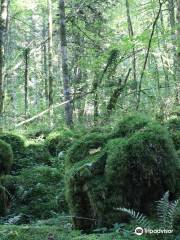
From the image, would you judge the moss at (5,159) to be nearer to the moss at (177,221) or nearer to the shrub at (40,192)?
the shrub at (40,192)

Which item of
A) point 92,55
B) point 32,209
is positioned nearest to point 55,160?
point 32,209

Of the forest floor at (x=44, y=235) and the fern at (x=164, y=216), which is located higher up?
the fern at (x=164, y=216)

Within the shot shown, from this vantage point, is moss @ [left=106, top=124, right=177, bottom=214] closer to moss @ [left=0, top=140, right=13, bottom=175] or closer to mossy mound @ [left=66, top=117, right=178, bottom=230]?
mossy mound @ [left=66, top=117, right=178, bottom=230]

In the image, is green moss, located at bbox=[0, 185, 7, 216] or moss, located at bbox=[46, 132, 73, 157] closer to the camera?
green moss, located at bbox=[0, 185, 7, 216]

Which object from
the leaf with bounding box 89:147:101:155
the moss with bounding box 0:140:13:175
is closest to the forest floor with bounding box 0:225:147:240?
the leaf with bounding box 89:147:101:155

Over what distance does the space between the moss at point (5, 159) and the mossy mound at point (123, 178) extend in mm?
3643

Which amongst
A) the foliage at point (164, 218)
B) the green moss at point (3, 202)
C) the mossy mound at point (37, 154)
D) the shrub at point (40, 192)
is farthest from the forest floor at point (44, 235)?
the mossy mound at point (37, 154)

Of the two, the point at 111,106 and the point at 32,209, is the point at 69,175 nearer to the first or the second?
the point at 32,209

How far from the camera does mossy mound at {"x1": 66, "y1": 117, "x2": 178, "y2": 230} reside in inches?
181

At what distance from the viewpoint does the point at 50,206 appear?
702cm

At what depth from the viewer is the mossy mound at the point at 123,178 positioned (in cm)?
459

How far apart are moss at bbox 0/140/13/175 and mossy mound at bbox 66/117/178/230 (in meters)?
3.64

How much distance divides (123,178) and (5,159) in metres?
4.42

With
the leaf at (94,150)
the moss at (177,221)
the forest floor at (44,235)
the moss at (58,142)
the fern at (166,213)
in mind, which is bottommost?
the forest floor at (44,235)
